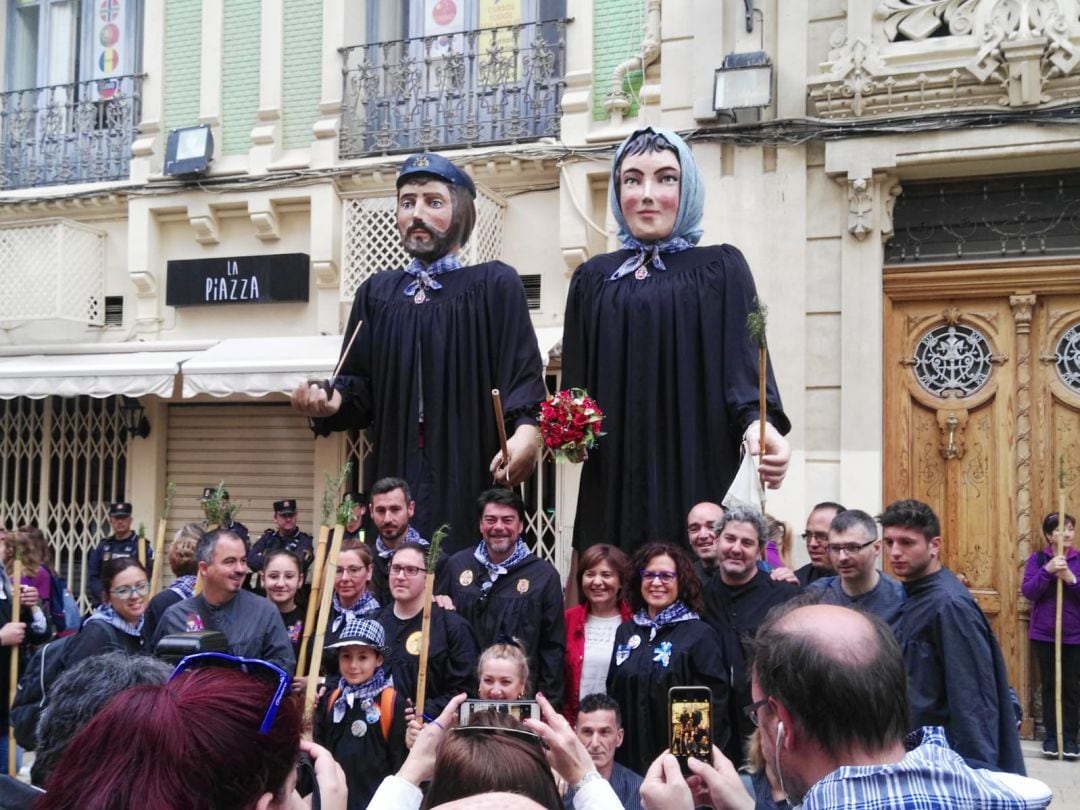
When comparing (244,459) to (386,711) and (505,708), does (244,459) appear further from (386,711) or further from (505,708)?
(505,708)

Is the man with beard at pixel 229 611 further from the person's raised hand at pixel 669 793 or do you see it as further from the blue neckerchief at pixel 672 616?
the person's raised hand at pixel 669 793

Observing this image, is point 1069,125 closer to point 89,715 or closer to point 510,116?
point 510,116

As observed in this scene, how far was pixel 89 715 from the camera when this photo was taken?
7.74ft

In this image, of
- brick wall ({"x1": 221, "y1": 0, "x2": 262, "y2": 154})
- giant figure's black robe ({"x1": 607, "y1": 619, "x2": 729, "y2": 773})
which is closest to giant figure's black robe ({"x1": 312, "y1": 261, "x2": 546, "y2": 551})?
giant figure's black robe ({"x1": 607, "y1": 619, "x2": 729, "y2": 773})

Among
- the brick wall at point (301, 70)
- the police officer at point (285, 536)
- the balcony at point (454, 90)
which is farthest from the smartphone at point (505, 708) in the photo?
the brick wall at point (301, 70)

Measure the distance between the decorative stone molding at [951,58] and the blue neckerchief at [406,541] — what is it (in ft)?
16.8

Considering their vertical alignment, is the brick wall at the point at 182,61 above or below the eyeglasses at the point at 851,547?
above

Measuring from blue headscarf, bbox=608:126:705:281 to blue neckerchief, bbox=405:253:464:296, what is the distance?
0.70 m

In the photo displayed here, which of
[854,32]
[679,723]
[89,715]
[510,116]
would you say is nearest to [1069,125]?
[854,32]

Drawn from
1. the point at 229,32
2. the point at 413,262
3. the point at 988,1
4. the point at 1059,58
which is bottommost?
the point at 413,262

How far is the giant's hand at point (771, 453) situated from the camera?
3574 millimetres

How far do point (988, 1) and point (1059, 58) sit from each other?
0.64m

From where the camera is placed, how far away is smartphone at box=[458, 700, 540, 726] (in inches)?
104

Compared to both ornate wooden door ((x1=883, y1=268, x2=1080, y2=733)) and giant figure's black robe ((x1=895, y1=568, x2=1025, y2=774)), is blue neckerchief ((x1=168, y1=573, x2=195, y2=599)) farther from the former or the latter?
ornate wooden door ((x1=883, y1=268, x2=1080, y2=733))
